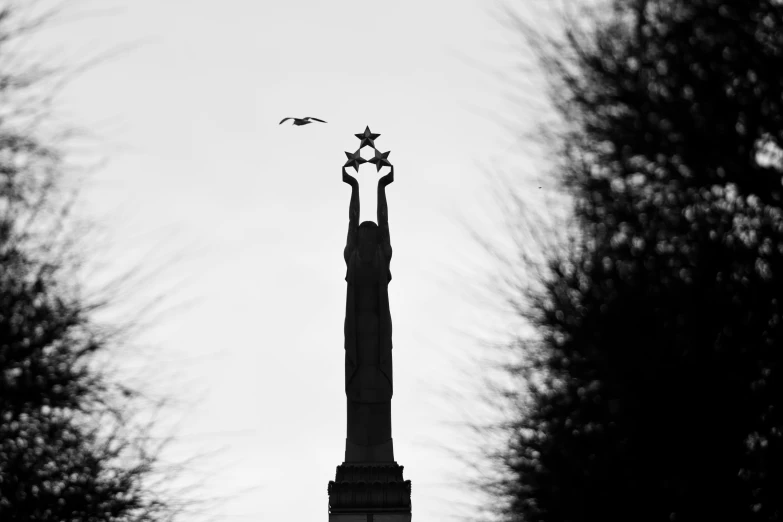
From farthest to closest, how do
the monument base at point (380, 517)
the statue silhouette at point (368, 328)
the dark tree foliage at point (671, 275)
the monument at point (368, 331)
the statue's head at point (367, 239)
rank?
the statue's head at point (367, 239)
the statue silhouette at point (368, 328)
the monument at point (368, 331)
the monument base at point (380, 517)
the dark tree foliage at point (671, 275)

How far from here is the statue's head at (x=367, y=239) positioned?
3791cm

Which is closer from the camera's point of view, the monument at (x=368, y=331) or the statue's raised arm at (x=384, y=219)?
the monument at (x=368, y=331)

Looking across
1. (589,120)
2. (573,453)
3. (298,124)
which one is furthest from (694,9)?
(298,124)

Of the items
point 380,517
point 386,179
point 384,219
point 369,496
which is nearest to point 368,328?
point 384,219

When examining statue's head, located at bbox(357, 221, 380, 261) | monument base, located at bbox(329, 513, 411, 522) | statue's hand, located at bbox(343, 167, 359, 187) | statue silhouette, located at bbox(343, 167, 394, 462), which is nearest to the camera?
monument base, located at bbox(329, 513, 411, 522)

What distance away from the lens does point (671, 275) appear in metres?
19.3

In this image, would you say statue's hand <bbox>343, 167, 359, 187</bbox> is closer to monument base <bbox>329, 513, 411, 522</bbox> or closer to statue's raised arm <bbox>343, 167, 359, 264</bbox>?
statue's raised arm <bbox>343, 167, 359, 264</bbox>

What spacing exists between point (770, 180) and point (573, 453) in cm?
435

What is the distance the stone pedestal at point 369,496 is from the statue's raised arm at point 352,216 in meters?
5.33

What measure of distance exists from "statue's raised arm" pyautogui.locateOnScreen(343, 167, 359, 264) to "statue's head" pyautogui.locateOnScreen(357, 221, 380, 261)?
5.5 inches

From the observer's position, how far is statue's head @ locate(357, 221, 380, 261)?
37906 millimetres

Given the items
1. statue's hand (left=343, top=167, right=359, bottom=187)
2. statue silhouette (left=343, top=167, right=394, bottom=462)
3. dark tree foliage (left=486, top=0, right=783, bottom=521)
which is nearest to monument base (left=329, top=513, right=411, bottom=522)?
statue silhouette (left=343, top=167, right=394, bottom=462)

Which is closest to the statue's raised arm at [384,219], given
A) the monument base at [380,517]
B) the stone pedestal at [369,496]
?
the stone pedestal at [369,496]

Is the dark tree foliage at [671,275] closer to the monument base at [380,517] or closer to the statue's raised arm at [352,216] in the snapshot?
the monument base at [380,517]
